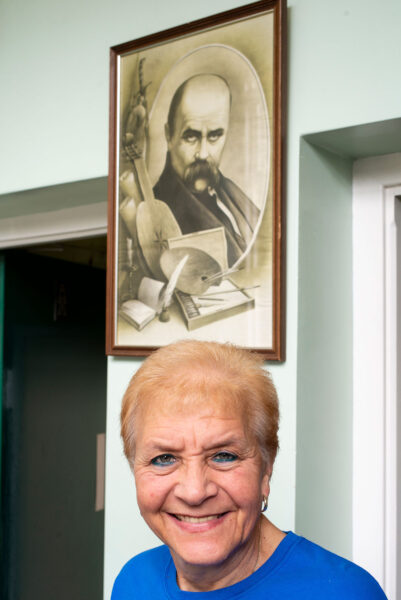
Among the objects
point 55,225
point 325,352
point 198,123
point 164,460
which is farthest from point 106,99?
point 164,460

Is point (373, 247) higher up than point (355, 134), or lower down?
lower down

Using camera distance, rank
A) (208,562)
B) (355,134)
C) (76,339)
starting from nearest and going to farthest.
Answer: (208,562), (355,134), (76,339)

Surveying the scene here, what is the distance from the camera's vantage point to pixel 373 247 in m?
1.48

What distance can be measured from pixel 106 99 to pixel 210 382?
1.07 metres

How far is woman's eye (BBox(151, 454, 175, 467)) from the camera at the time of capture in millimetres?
935

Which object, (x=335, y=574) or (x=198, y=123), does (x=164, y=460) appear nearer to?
(x=335, y=574)

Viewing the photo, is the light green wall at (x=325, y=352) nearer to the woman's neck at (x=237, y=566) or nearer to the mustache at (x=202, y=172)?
the mustache at (x=202, y=172)

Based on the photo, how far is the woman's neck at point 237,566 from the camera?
3.20 feet

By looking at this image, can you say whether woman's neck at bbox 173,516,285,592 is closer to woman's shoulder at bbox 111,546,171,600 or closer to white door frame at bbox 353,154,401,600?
woman's shoulder at bbox 111,546,171,600

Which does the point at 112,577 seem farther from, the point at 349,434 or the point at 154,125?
the point at 154,125

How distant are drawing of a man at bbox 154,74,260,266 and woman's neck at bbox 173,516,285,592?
0.63 m

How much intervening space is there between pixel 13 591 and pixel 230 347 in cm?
196

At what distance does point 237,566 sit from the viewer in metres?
0.98

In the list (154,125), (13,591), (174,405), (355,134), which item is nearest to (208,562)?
(174,405)
